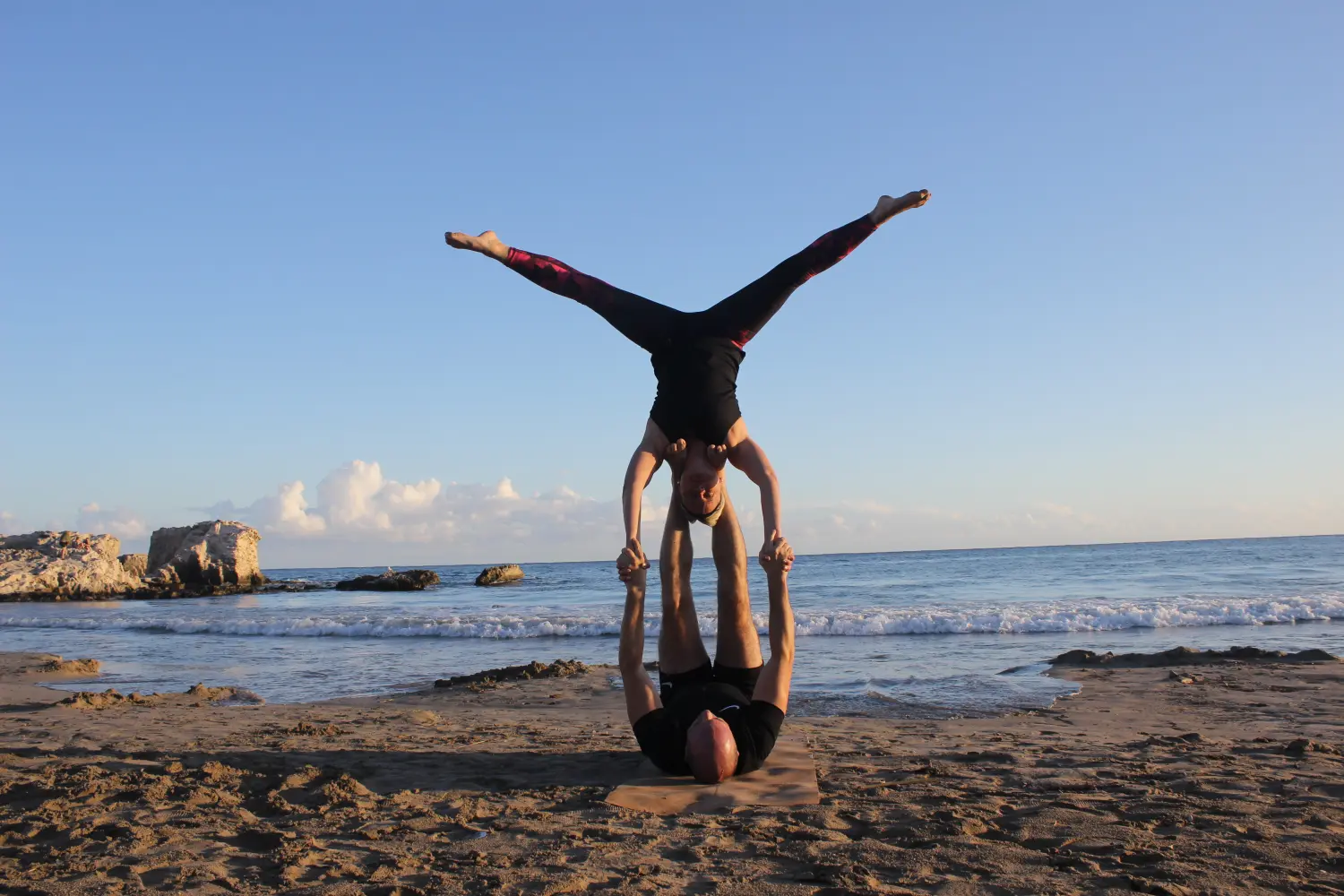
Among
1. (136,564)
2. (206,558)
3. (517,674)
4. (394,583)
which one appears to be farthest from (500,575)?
(517,674)

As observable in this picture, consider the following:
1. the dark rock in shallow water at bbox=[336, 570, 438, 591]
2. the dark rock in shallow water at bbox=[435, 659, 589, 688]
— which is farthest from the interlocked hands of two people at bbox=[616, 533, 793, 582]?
the dark rock in shallow water at bbox=[336, 570, 438, 591]

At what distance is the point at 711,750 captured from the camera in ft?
15.2

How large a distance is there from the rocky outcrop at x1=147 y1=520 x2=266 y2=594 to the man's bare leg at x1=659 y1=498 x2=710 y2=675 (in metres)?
38.3

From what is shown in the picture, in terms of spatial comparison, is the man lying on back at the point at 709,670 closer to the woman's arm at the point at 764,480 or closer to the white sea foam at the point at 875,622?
the woman's arm at the point at 764,480

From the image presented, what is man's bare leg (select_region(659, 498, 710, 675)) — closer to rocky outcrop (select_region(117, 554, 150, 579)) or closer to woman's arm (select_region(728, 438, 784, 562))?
woman's arm (select_region(728, 438, 784, 562))

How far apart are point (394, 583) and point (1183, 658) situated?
117 feet

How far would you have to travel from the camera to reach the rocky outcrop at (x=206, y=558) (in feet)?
127

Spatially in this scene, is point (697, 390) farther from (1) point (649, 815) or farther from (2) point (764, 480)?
(1) point (649, 815)

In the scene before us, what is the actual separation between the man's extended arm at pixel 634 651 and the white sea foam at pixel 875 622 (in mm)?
10453

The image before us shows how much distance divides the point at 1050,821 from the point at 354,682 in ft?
28.2

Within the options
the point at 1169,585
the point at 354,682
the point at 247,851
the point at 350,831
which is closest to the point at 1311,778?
the point at 350,831

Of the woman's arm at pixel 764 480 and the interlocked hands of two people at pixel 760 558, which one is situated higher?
the woman's arm at pixel 764 480

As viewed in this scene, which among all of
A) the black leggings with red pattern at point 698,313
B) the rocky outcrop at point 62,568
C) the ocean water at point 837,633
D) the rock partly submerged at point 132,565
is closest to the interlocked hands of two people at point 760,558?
the black leggings with red pattern at point 698,313

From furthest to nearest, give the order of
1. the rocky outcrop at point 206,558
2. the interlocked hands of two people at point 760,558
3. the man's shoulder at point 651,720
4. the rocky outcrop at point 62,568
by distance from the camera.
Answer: the rocky outcrop at point 206,558
the rocky outcrop at point 62,568
the man's shoulder at point 651,720
the interlocked hands of two people at point 760,558
